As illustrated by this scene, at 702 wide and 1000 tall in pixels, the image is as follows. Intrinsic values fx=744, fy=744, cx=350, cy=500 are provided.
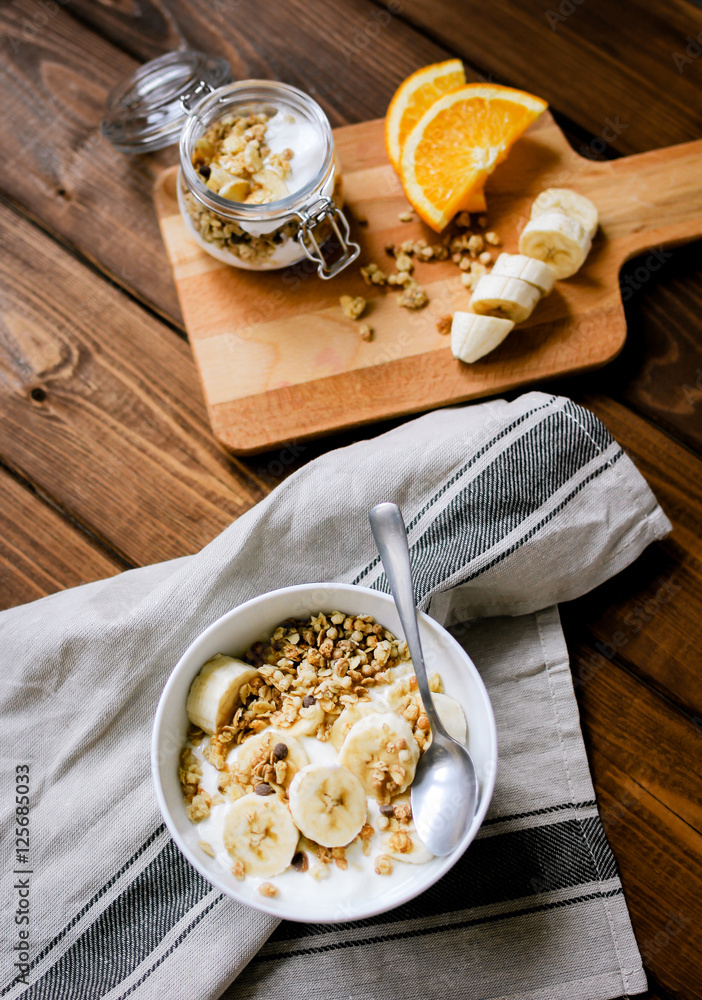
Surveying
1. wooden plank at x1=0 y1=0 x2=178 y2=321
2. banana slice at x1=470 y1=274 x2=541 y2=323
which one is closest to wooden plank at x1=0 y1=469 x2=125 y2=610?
wooden plank at x1=0 y1=0 x2=178 y2=321

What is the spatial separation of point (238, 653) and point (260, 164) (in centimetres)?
61

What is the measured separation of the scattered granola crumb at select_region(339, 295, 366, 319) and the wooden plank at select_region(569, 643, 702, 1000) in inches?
20.8

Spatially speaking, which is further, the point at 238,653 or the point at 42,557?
the point at 42,557

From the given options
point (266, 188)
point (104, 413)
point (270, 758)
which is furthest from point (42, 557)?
point (266, 188)

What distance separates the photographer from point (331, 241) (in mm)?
1051

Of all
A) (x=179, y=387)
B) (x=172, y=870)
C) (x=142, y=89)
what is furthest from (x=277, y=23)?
(x=172, y=870)

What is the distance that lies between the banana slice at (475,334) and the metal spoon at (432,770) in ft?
0.99

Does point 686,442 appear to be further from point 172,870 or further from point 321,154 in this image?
point 172,870

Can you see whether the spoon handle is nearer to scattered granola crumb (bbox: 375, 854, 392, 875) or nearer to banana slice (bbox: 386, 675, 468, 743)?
banana slice (bbox: 386, 675, 468, 743)

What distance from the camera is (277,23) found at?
1.13 m

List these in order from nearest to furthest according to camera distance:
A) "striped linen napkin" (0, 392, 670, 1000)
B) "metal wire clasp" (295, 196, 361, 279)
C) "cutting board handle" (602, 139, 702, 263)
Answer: "striped linen napkin" (0, 392, 670, 1000)
"metal wire clasp" (295, 196, 361, 279)
"cutting board handle" (602, 139, 702, 263)

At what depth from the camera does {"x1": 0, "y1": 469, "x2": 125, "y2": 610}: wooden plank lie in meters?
1.00

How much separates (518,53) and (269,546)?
837 millimetres

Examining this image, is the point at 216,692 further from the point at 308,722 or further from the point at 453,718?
the point at 453,718
